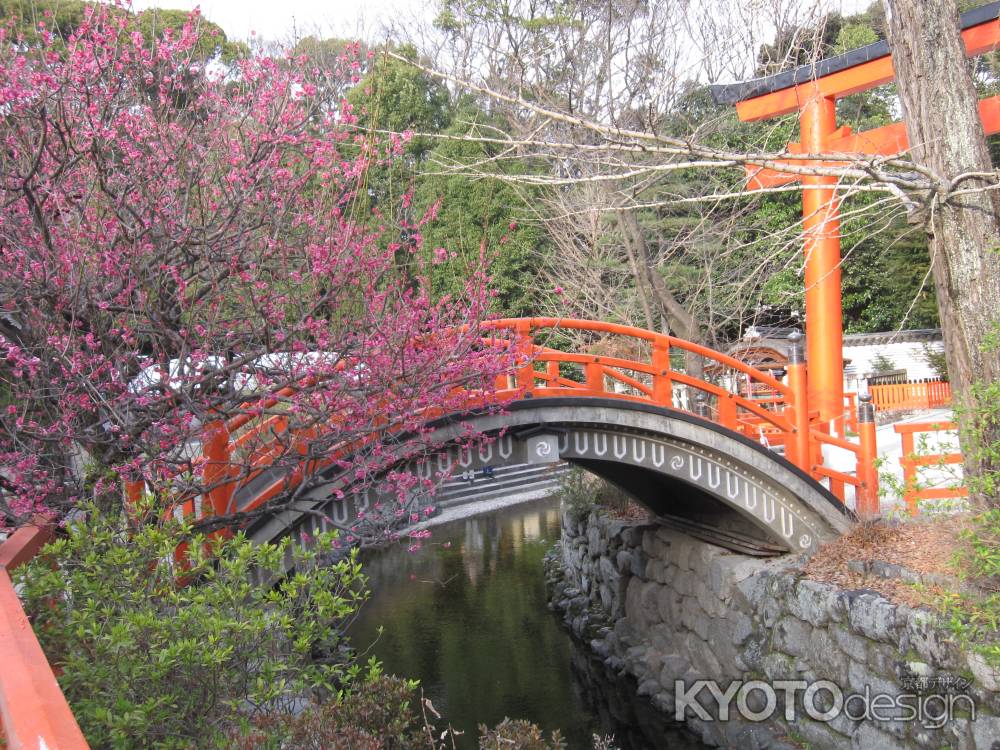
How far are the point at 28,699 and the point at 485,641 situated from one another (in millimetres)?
10272

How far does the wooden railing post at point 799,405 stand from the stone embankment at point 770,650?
1071mm

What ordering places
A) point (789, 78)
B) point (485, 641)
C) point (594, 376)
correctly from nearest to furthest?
point (594, 376)
point (789, 78)
point (485, 641)

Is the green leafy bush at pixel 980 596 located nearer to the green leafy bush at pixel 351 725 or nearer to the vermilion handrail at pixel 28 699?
the green leafy bush at pixel 351 725

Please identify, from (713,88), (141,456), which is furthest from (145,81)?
(713,88)

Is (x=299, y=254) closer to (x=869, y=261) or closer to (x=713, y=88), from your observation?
(x=713, y=88)

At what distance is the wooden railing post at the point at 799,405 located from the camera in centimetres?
849

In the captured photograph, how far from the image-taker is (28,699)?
1557 mm

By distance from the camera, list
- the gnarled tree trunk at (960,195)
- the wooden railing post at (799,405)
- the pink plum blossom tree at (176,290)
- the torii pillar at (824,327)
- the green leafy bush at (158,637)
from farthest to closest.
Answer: the torii pillar at (824,327) → the wooden railing post at (799,405) → the gnarled tree trunk at (960,195) → the pink plum blossom tree at (176,290) → the green leafy bush at (158,637)

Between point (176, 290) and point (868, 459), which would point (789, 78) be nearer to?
point (868, 459)

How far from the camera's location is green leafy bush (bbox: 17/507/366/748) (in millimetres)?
2975

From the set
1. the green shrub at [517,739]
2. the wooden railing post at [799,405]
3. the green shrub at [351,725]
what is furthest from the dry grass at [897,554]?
the green shrub at [351,725]

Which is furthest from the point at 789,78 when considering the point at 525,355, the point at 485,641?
the point at 485,641

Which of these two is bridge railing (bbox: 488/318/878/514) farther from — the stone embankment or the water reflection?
the water reflection

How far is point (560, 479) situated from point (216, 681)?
37.4 ft
